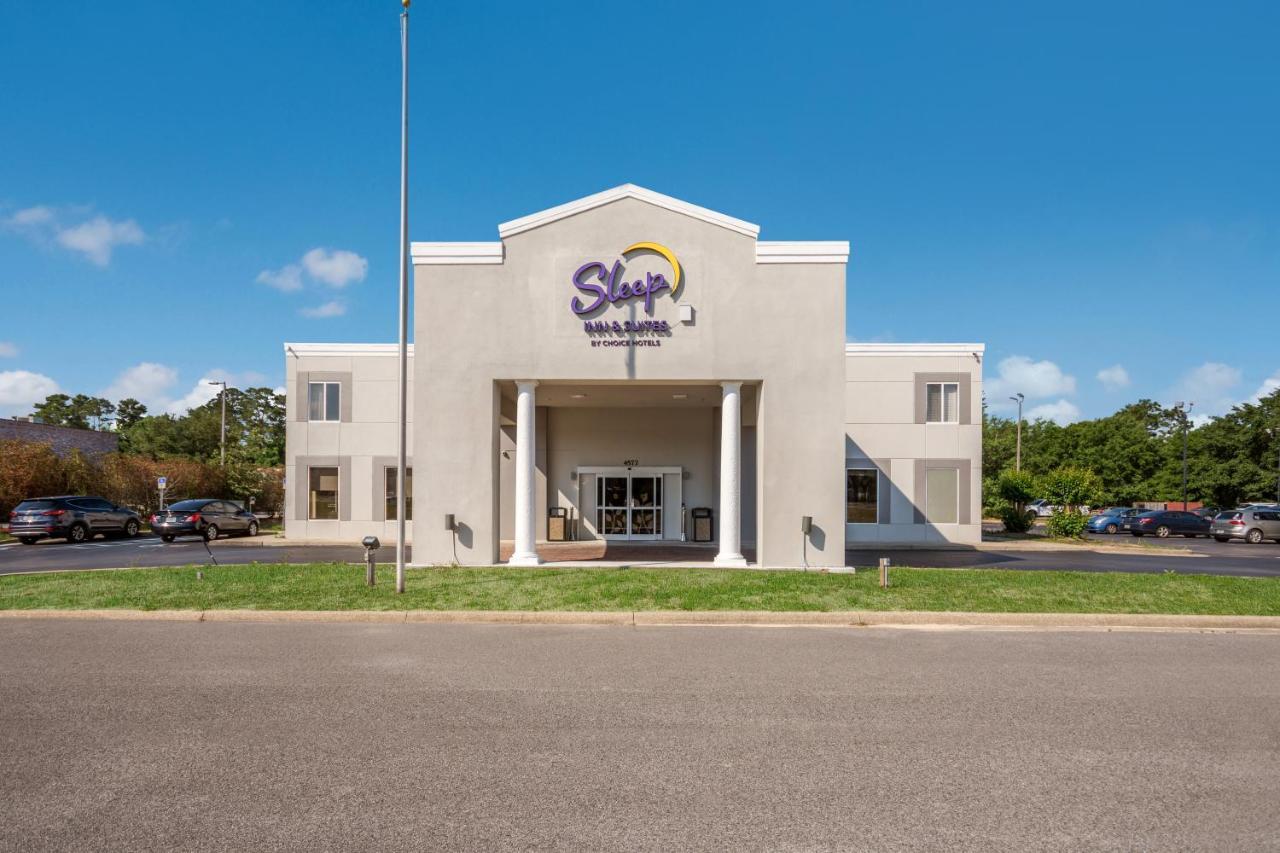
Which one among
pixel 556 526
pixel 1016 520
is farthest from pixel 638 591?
pixel 1016 520

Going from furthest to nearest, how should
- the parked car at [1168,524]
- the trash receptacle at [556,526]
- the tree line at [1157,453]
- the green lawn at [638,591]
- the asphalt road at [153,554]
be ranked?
1. the tree line at [1157,453]
2. the parked car at [1168,524]
3. the trash receptacle at [556,526]
4. the asphalt road at [153,554]
5. the green lawn at [638,591]

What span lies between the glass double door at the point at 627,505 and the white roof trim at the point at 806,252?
31.7ft

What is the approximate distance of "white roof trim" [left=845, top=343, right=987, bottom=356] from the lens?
91.8 feet

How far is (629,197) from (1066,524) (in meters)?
23.5

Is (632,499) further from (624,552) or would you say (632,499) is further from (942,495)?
(942,495)

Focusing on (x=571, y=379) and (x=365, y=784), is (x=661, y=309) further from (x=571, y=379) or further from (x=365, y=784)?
(x=365, y=784)

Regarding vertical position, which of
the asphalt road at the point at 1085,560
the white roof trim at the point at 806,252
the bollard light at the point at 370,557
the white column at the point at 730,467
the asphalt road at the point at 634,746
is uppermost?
the white roof trim at the point at 806,252

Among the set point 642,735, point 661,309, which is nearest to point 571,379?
point 661,309

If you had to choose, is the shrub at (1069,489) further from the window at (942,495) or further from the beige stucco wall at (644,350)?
the beige stucco wall at (644,350)

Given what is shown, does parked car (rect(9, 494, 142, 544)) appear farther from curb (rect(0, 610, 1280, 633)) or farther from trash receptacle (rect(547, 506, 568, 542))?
curb (rect(0, 610, 1280, 633))

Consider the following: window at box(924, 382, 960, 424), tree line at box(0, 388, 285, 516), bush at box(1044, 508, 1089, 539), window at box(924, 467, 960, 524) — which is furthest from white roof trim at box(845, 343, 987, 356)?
tree line at box(0, 388, 285, 516)

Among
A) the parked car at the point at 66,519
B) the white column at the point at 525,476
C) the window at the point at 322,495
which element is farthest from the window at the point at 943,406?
the parked car at the point at 66,519

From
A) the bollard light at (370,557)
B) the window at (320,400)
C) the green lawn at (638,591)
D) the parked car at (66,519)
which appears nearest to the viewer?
the green lawn at (638,591)

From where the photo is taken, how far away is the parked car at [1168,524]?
37.2 metres
